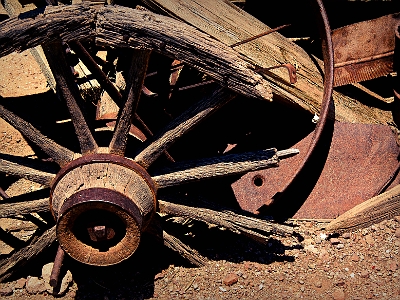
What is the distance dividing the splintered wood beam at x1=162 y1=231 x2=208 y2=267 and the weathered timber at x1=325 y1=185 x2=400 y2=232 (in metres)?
1.01

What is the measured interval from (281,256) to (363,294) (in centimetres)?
62

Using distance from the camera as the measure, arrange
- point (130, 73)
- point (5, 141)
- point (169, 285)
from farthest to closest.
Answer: point (5, 141) < point (169, 285) < point (130, 73)

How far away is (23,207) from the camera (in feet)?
9.71

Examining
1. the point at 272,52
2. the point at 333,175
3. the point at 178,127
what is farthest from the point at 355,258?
the point at 272,52

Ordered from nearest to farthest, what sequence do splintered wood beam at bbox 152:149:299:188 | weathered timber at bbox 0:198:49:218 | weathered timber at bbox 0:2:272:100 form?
weathered timber at bbox 0:2:272:100 → splintered wood beam at bbox 152:149:299:188 → weathered timber at bbox 0:198:49:218

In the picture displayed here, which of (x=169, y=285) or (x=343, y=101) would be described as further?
(x=343, y=101)

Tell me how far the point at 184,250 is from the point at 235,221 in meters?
0.45

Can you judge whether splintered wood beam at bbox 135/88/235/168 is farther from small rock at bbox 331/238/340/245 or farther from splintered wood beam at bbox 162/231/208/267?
small rock at bbox 331/238/340/245

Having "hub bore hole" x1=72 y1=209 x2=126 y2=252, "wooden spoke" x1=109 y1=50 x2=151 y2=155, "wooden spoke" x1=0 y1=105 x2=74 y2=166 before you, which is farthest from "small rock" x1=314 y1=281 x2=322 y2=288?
"wooden spoke" x1=0 y1=105 x2=74 y2=166

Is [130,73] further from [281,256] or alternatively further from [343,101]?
[343,101]

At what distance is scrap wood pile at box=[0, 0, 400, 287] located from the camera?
2475 millimetres

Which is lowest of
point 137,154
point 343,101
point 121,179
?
point 121,179

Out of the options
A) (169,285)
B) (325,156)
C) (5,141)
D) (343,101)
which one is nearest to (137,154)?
(169,285)

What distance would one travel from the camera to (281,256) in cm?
327
